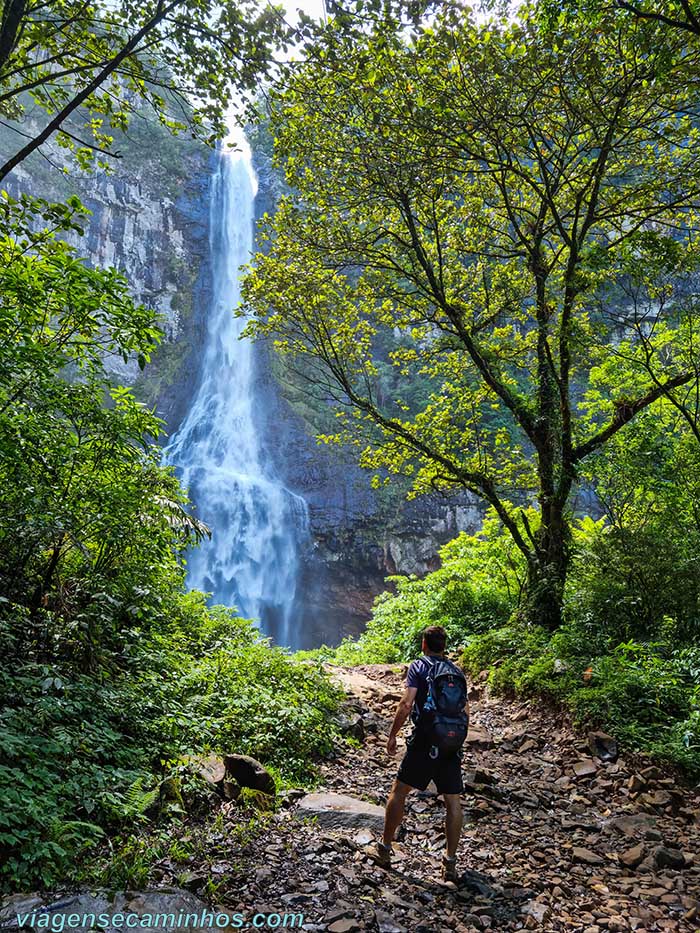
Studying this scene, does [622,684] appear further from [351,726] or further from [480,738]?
[351,726]

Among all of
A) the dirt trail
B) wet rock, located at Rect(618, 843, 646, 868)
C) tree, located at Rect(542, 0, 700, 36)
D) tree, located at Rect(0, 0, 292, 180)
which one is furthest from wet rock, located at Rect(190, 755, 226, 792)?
tree, located at Rect(542, 0, 700, 36)

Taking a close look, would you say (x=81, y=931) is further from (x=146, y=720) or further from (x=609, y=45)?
(x=609, y=45)

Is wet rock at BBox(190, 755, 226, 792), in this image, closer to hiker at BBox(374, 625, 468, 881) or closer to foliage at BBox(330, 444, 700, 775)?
hiker at BBox(374, 625, 468, 881)

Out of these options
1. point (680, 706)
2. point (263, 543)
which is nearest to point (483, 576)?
point (680, 706)

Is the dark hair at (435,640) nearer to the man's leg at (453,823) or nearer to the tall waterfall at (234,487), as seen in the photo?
the man's leg at (453,823)

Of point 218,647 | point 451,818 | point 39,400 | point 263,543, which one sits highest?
point 263,543

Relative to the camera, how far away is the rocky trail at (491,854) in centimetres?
300

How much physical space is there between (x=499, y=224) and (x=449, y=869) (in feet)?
30.4

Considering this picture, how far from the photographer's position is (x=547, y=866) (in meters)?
3.70

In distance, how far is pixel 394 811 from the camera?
12.1ft

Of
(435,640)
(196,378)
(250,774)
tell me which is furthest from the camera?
(196,378)

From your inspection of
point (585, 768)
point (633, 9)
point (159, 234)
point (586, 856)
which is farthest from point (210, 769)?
point (159, 234)

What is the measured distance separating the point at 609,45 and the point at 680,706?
22.6 ft

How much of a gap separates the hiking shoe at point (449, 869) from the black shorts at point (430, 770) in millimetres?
385
